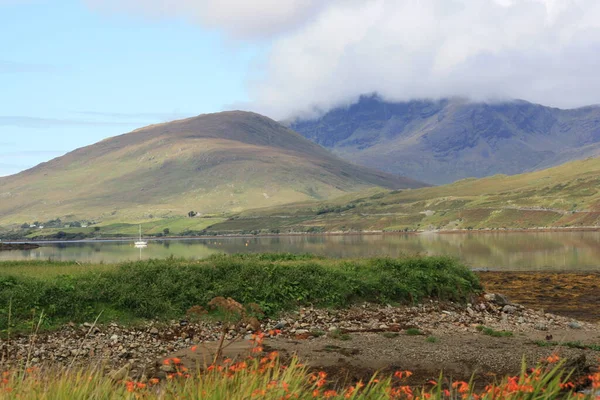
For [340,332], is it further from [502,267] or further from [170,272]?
[502,267]

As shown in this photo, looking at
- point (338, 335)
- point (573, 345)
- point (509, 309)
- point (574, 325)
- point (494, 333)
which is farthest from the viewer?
point (509, 309)

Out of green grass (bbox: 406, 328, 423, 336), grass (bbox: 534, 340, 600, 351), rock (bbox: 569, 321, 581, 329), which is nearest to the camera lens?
grass (bbox: 534, 340, 600, 351)

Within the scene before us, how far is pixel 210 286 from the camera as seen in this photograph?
1054 inches

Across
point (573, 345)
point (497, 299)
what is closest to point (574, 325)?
point (497, 299)

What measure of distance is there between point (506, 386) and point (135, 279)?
2107cm

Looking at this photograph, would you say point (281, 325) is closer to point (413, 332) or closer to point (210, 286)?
point (210, 286)

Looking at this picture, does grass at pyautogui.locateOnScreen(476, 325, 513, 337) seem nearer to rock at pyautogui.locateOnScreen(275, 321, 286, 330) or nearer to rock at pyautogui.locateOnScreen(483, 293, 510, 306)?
rock at pyautogui.locateOnScreen(275, 321, 286, 330)

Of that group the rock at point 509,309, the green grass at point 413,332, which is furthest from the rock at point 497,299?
the green grass at point 413,332

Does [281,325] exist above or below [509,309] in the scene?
above

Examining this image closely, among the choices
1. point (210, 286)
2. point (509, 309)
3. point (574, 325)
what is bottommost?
point (574, 325)

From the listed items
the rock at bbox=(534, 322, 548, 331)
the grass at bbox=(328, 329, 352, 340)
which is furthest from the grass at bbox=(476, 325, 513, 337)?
the grass at bbox=(328, 329, 352, 340)

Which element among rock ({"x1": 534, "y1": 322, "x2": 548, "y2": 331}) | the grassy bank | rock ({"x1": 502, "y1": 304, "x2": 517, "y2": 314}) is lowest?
rock ({"x1": 534, "y1": 322, "x2": 548, "y2": 331})

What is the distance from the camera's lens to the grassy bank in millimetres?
23266

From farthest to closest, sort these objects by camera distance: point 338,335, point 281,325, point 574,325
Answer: point 574,325, point 281,325, point 338,335
